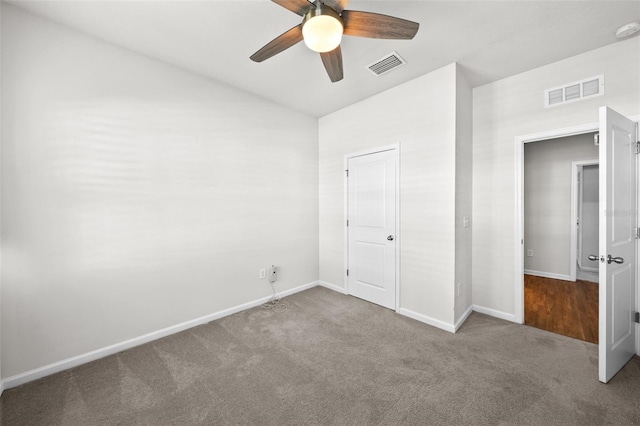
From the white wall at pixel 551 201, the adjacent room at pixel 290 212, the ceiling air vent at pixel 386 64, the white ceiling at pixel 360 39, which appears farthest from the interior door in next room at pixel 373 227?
the white wall at pixel 551 201

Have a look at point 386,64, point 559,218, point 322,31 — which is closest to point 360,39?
point 386,64

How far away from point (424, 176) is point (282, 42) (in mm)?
1966

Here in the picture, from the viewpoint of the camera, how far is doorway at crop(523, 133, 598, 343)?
13.1ft

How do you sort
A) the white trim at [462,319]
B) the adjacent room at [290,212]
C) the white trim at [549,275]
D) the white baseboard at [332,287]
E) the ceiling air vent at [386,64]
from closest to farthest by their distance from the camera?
1. the adjacent room at [290,212]
2. the ceiling air vent at [386,64]
3. the white trim at [462,319]
4. the white baseboard at [332,287]
5. the white trim at [549,275]

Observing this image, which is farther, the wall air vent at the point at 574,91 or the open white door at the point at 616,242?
the wall air vent at the point at 574,91

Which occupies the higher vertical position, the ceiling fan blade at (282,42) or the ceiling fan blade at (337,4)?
the ceiling fan blade at (337,4)

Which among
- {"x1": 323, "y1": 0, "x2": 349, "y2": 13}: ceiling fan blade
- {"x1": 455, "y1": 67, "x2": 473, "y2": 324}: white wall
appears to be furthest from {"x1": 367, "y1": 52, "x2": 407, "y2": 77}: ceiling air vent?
{"x1": 323, "y1": 0, "x2": 349, "y2": 13}: ceiling fan blade

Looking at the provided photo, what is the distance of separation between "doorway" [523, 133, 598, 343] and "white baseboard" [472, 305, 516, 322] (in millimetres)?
1089

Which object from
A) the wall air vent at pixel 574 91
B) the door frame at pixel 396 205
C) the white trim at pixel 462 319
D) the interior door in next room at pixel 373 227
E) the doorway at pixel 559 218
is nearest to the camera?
the wall air vent at pixel 574 91

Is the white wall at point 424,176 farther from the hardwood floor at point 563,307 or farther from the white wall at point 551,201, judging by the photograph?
the white wall at point 551,201

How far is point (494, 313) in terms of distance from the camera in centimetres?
295

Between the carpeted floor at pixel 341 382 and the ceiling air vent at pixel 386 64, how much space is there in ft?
8.98

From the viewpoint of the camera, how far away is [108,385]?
1891mm

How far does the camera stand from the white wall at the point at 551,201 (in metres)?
4.14
